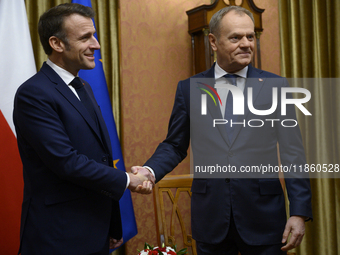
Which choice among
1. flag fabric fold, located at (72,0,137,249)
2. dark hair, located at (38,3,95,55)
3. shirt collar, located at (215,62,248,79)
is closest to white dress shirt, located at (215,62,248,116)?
shirt collar, located at (215,62,248,79)

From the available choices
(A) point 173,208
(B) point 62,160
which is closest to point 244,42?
(B) point 62,160

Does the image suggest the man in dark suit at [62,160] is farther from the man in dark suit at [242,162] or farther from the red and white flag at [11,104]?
the red and white flag at [11,104]

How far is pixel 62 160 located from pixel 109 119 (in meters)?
1.39

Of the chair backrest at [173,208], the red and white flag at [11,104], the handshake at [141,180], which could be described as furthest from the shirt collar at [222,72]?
the red and white flag at [11,104]

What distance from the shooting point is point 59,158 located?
148 cm

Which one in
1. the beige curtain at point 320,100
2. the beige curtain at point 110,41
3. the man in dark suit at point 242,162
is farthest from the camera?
the beige curtain at point 320,100

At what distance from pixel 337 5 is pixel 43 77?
10.9 ft

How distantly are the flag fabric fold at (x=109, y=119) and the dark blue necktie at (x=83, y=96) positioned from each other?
1.03 m

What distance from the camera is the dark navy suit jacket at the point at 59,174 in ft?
4.87

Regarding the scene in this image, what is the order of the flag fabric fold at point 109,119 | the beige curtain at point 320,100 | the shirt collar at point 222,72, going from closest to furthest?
the shirt collar at point 222,72
the flag fabric fold at point 109,119
the beige curtain at point 320,100

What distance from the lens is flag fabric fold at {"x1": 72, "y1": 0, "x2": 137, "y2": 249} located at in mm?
2768

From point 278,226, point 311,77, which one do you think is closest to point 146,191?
point 278,226

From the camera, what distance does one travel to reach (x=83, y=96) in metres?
1.74

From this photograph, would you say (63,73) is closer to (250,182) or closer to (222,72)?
(222,72)
